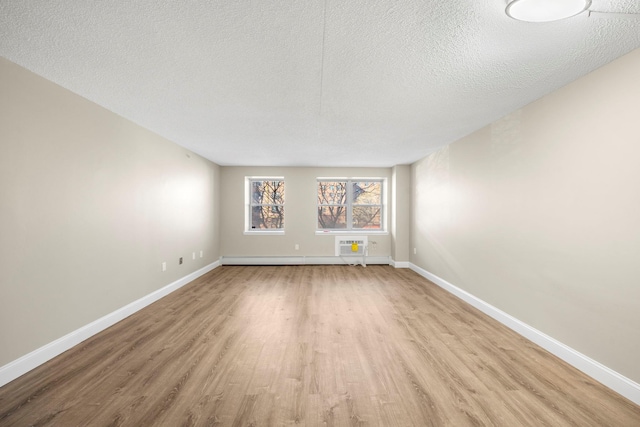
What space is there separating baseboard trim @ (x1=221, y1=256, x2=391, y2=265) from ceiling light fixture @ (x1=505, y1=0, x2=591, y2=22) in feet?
17.7

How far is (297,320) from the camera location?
311 cm

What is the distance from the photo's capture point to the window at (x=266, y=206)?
6.56m

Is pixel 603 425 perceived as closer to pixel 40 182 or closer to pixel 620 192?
pixel 620 192

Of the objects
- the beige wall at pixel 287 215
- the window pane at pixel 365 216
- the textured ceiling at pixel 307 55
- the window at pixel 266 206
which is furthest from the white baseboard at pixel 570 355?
the window at pixel 266 206

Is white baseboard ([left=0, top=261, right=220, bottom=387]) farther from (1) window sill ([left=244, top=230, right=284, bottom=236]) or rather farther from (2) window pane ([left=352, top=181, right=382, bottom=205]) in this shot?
(2) window pane ([left=352, top=181, right=382, bottom=205])

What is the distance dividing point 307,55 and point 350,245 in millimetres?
4897

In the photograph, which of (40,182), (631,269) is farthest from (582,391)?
(40,182)

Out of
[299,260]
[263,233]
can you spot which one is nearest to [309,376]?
[299,260]

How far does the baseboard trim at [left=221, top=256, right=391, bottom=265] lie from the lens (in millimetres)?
6328

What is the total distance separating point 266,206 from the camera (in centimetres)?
655

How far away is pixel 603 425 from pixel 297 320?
2.43 m

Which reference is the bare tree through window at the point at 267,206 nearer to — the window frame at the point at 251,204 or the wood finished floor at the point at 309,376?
the window frame at the point at 251,204

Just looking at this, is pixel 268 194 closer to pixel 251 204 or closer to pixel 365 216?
pixel 251 204

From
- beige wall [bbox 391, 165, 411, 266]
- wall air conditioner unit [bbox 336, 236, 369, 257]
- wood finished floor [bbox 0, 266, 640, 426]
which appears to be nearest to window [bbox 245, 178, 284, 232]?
wall air conditioner unit [bbox 336, 236, 369, 257]
